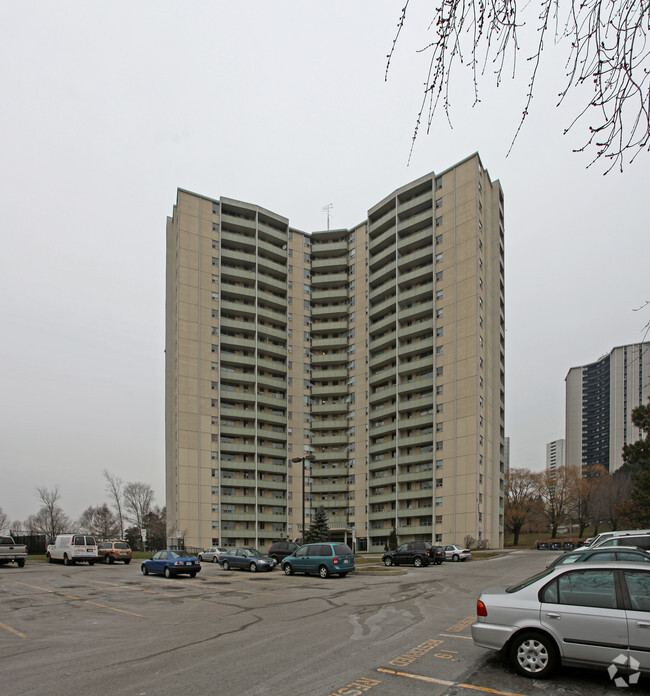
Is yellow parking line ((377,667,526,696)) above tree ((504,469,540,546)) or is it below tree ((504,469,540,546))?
above

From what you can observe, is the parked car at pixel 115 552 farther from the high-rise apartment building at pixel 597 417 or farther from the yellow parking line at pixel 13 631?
the high-rise apartment building at pixel 597 417

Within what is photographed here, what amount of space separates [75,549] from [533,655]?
3361 centimetres

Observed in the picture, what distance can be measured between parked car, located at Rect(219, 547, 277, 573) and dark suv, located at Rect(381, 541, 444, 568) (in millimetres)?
8519

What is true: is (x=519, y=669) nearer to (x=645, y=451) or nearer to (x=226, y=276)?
(x=645, y=451)

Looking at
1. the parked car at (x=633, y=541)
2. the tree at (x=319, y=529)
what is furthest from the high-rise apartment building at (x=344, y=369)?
the parked car at (x=633, y=541)

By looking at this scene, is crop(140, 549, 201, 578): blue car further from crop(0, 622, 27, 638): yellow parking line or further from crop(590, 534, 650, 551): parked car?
crop(590, 534, 650, 551): parked car

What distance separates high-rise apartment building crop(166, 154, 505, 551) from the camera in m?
65.8

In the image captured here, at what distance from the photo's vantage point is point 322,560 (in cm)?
2656

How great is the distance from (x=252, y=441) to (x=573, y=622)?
68.9m

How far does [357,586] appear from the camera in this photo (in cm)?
2172

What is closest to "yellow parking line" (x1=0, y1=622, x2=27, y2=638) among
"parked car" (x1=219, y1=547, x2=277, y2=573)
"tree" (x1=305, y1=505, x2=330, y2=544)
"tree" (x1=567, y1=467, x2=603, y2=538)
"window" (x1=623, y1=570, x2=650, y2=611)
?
"window" (x1=623, y1=570, x2=650, y2=611)

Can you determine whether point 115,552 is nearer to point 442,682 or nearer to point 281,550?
point 281,550

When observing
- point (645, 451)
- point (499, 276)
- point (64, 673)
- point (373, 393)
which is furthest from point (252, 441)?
point (64, 673)

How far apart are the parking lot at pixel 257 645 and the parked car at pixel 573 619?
1.18ft
